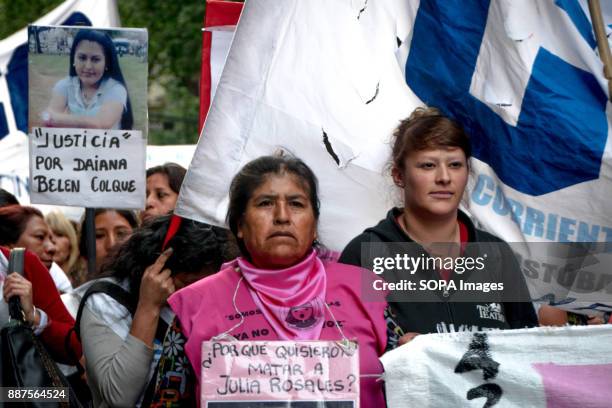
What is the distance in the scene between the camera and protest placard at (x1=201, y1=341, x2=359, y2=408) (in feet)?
11.1

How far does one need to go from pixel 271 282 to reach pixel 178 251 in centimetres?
76

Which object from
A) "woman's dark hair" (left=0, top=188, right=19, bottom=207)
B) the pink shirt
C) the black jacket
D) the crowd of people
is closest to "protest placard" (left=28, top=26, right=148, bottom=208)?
"woman's dark hair" (left=0, top=188, right=19, bottom=207)

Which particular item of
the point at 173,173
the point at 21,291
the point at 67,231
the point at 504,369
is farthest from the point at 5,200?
the point at 504,369

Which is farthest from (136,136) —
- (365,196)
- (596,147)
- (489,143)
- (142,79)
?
(596,147)

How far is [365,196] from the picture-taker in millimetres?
4254

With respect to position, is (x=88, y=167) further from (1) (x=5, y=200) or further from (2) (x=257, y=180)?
(2) (x=257, y=180)

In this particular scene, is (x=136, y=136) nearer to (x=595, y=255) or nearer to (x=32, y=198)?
(x=32, y=198)

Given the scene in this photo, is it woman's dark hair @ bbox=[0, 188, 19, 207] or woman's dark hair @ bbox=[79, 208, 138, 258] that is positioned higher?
woman's dark hair @ bbox=[0, 188, 19, 207]

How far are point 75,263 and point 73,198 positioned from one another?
1944 millimetres

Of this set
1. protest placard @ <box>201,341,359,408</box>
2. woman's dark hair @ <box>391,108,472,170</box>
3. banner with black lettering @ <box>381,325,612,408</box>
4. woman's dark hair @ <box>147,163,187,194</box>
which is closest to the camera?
protest placard @ <box>201,341,359,408</box>

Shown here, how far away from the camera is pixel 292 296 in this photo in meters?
3.62

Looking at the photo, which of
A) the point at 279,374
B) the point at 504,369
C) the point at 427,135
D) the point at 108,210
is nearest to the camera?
the point at 279,374

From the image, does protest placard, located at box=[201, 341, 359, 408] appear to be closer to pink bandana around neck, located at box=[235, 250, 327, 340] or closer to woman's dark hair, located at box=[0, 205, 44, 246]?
pink bandana around neck, located at box=[235, 250, 327, 340]

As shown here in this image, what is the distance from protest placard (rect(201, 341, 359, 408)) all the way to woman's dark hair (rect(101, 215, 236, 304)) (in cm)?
91
